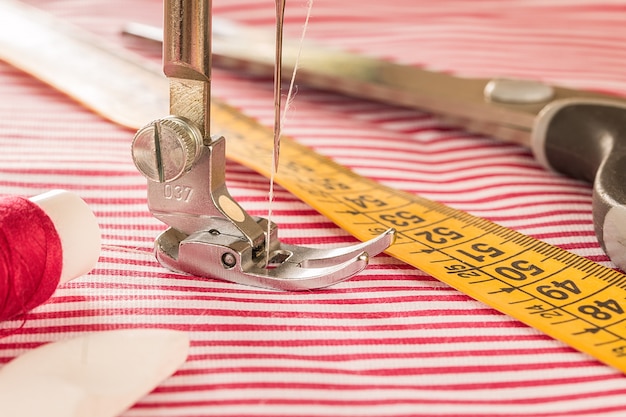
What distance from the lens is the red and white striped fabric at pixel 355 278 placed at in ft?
2.31

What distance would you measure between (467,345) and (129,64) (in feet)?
3.05

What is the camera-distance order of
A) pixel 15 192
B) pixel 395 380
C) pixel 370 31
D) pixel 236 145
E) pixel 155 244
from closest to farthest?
1. pixel 395 380
2. pixel 155 244
3. pixel 15 192
4. pixel 236 145
5. pixel 370 31

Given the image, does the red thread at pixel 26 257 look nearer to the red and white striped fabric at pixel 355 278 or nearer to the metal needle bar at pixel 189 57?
the red and white striped fabric at pixel 355 278

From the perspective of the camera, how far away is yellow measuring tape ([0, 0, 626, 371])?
0.80 metres

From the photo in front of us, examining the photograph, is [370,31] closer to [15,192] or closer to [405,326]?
[15,192]

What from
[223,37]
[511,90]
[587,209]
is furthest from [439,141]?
[223,37]

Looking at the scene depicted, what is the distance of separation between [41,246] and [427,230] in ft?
1.32

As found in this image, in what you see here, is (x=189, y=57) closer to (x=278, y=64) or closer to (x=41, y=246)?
(x=278, y=64)

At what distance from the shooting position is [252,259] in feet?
2.81

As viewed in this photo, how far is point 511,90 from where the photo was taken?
129 centimetres

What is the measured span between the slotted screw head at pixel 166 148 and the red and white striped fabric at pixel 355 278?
105 mm

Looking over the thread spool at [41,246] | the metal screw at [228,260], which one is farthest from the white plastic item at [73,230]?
the metal screw at [228,260]

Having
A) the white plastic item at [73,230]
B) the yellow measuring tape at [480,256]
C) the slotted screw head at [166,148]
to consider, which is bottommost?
the yellow measuring tape at [480,256]

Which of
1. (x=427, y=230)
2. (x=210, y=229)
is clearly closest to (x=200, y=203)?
(x=210, y=229)
